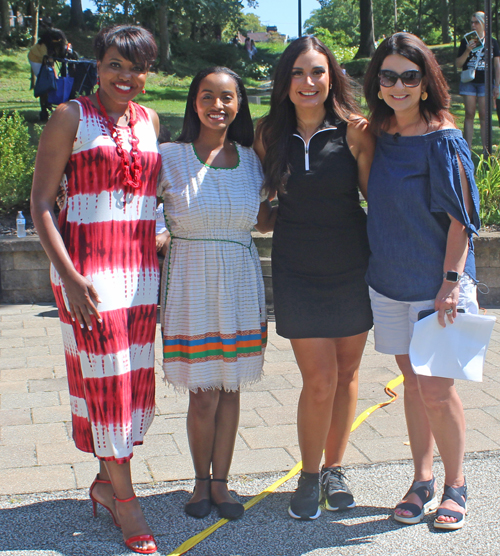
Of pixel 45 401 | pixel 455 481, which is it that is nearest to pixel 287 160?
pixel 455 481

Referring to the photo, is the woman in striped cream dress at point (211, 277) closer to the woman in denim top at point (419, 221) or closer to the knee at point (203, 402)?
the knee at point (203, 402)

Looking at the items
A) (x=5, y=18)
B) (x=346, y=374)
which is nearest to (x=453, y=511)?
(x=346, y=374)

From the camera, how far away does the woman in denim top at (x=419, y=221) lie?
8.56 ft

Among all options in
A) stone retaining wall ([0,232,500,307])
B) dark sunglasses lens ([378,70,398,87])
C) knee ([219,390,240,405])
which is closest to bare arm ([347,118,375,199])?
dark sunglasses lens ([378,70,398,87])

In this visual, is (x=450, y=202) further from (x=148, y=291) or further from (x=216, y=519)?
(x=216, y=519)

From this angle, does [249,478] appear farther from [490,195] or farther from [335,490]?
[490,195]

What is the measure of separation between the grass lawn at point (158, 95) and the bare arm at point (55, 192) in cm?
857

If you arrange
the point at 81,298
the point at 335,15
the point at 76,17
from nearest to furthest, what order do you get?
the point at 81,298 → the point at 76,17 → the point at 335,15

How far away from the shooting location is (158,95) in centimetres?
1933

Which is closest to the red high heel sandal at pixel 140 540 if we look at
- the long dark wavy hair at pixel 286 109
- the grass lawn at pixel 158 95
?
the long dark wavy hair at pixel 286 109

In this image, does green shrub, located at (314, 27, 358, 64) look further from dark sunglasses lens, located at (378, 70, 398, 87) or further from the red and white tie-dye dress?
the red and white tie-dye dress

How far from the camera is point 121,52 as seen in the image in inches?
101

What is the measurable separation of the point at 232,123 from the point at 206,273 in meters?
0.73

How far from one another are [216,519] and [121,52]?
6.59 feet
